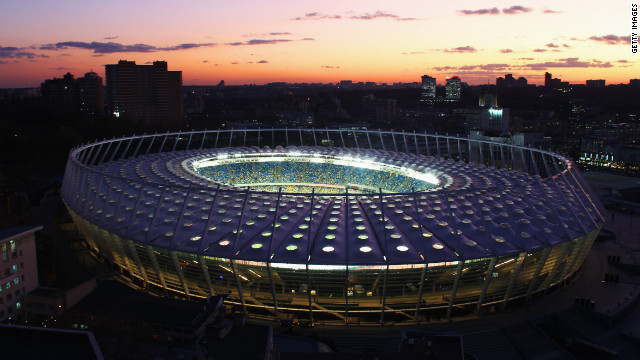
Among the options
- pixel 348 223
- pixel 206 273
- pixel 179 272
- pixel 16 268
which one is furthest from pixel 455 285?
pixel 16 268

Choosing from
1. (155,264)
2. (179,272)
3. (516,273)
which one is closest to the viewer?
(516,273)

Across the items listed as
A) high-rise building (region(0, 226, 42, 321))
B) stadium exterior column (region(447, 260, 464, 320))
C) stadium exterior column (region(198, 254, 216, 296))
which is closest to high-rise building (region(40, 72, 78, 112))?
high-rise building (region(0, 226, 42, 321))

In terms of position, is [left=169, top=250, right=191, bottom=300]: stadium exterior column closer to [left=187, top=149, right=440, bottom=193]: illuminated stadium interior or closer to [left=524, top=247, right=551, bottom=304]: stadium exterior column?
[left=524, top=247, right=551, bottom=304]: stadium exterior column

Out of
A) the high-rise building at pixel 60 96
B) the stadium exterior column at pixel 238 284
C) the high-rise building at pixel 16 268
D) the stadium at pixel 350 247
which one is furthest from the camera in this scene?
the high-rise building at pixel 60 96

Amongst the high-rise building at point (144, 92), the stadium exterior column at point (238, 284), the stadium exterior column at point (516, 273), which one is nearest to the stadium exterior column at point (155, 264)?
the stadium exterior column at point (238, 284)

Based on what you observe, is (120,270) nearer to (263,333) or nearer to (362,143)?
(263,333)

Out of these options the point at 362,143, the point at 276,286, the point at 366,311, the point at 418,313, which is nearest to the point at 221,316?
the point at 276,286

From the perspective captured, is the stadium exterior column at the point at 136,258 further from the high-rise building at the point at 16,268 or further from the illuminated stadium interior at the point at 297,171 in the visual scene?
the illuminated stadium interior at the point at 297,171

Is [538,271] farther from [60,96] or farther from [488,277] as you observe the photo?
[60,96]

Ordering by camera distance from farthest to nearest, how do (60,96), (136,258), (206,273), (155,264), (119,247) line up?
1. (60,96)
2. (119,247)
3. (136,258)
4. (155,264)
5. (206,273)
